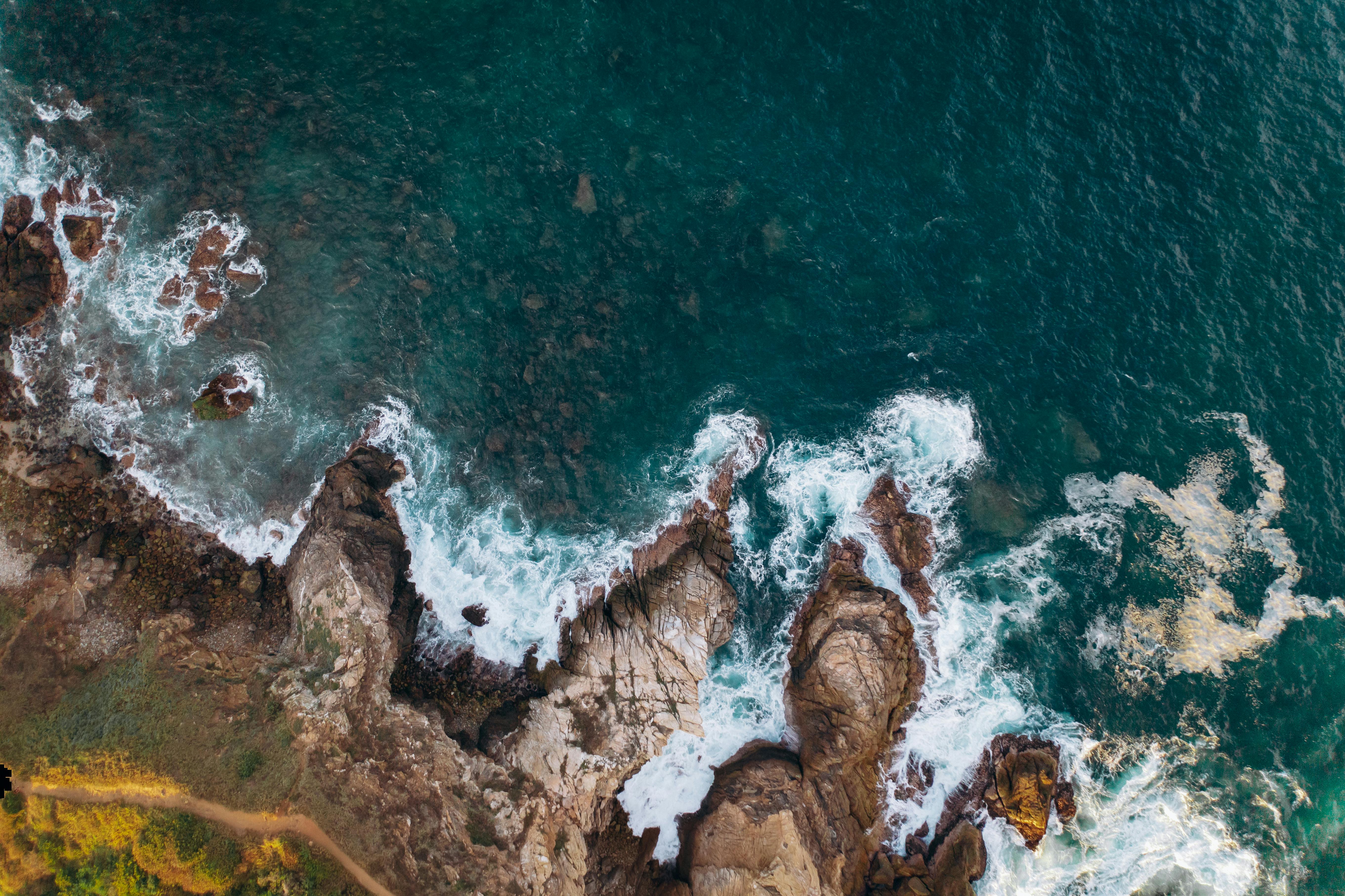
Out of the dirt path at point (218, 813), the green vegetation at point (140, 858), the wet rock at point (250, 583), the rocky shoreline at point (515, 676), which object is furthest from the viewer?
the wet rock at point (250, 583)

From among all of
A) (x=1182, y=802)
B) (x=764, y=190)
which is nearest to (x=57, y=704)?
(x=764, y=190)

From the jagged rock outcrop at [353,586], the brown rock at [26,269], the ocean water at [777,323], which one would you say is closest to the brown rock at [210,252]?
the ocean water at [777,323]

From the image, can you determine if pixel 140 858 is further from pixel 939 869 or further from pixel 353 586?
pixel 939 869

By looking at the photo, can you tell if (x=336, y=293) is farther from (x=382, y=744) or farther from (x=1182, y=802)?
(x=1182, y=802)

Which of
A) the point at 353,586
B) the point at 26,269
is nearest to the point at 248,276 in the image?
the point at 26,269

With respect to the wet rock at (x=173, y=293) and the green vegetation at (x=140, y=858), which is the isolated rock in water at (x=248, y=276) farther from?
the green vegetation at (x=140, y=858)

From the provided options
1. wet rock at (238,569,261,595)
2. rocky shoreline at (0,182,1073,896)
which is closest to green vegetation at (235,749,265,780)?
rocky shoreline at (0,182,1073,896)
